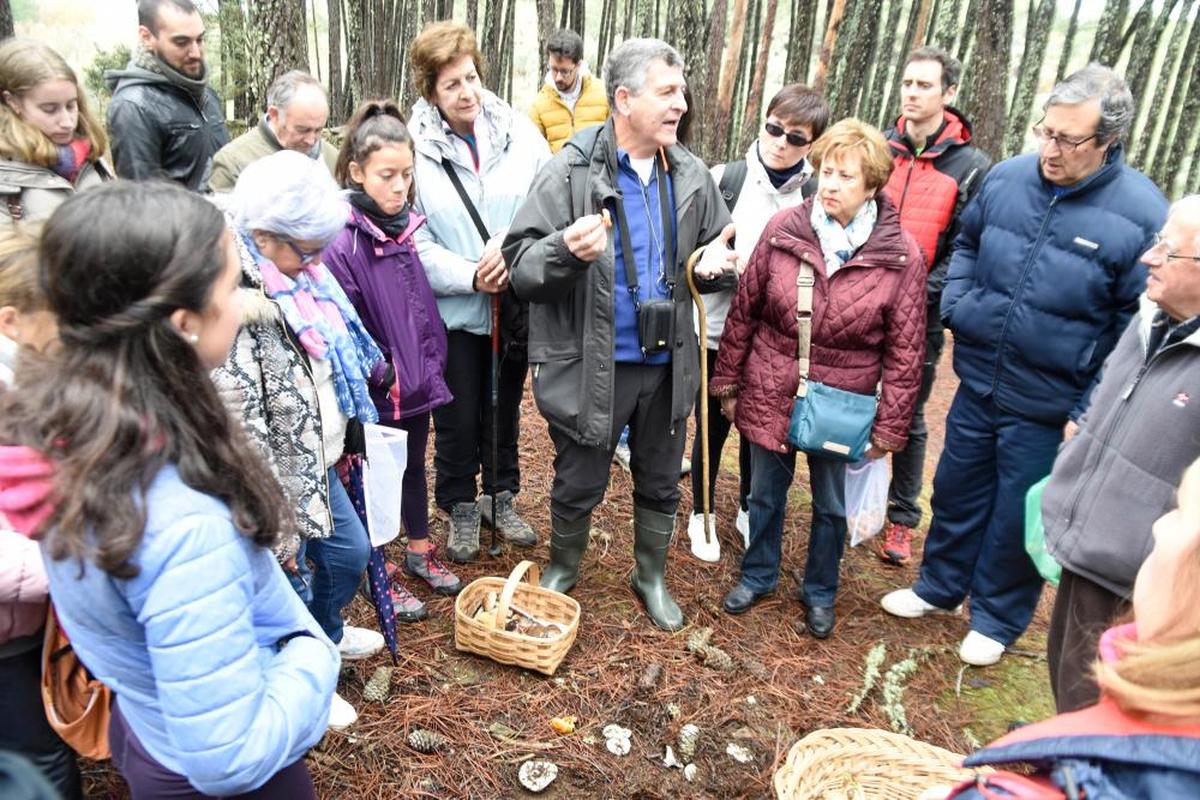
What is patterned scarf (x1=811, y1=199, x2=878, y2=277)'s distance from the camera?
3182 millimetres

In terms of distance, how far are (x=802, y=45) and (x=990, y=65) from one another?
11.9 ft

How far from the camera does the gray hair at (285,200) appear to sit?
2.12 metres

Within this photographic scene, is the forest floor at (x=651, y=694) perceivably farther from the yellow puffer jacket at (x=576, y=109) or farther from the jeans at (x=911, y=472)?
the yellow puffer jacket at (x=576, y=109)

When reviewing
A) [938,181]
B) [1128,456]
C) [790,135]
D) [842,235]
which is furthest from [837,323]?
[938,181]

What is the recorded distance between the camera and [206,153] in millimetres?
4215

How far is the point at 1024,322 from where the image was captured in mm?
3178

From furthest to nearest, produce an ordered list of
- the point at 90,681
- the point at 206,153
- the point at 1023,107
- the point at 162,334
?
the point at 1023,107, the point at 206,153, the point at 90,681, the point at 162,334

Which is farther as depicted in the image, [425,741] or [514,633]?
[514,633]

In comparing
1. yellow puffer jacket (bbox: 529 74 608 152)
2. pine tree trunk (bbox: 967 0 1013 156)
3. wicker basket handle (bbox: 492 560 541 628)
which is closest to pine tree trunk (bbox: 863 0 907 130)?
pine tree trunk (bbox: 967 0 1013 156)

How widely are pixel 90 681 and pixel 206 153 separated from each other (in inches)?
127

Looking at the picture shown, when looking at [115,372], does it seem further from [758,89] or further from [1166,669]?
[758,89]

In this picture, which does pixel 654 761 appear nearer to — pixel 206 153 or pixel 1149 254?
pixel 1149 254

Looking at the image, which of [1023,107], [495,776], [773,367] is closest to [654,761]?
[495,776]

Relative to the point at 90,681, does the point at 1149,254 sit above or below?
above
